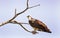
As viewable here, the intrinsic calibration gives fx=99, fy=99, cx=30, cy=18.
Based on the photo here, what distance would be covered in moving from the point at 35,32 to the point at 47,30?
26cm

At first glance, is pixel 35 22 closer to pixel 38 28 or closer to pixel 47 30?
pixel 38 28

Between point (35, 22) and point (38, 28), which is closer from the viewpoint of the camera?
point (38, 28)

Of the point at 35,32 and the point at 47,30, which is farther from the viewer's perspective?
the point at 35,32

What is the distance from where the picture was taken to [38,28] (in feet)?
4.41

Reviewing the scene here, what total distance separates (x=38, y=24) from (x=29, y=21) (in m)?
0.13

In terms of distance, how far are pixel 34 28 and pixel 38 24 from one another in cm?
11

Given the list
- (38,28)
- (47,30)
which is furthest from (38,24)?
(47,30)

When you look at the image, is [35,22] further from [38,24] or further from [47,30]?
[47,30]

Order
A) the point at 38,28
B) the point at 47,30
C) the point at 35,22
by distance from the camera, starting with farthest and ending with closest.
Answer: the point at 35,22 < the point at 38,28 < the point at 47,30

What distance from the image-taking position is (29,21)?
1396 mm

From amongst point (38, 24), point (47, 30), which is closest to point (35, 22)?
point (38, 24)

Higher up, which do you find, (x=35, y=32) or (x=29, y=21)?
(x=29, y=21)

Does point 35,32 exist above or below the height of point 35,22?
below

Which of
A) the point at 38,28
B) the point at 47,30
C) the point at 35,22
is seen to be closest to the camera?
the point at 47,30
